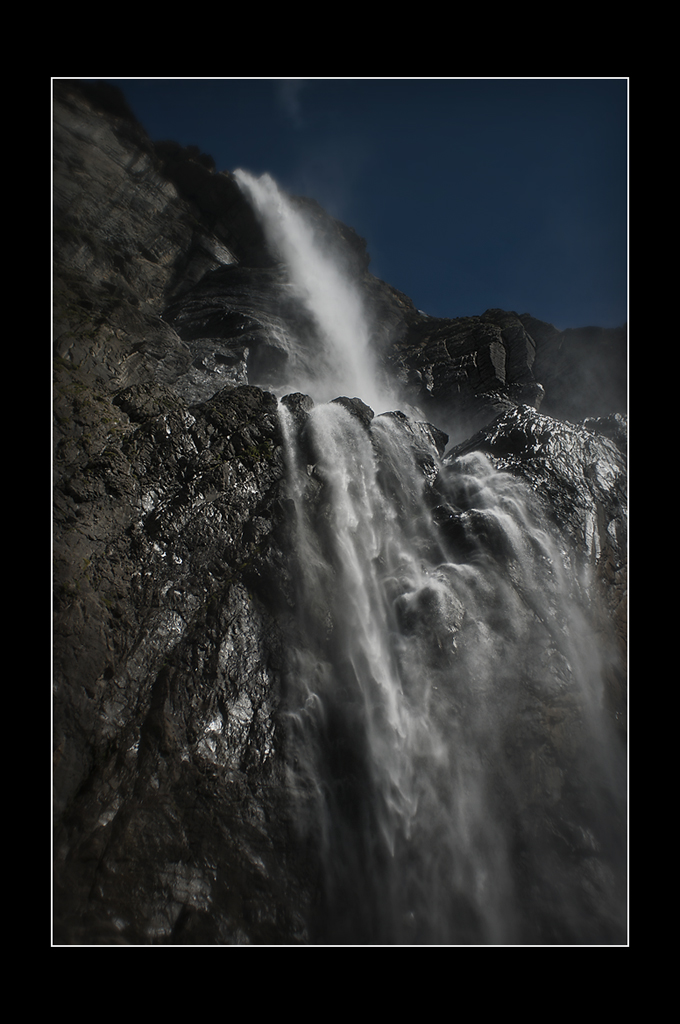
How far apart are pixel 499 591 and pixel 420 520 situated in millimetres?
2540

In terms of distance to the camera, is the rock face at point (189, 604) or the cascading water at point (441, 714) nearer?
the rock face at point (189, 604)

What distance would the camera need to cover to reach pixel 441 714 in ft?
24.0

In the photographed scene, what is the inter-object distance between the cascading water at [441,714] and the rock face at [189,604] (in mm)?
174

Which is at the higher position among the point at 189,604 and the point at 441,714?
the point at 189,604

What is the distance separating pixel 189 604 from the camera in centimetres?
691

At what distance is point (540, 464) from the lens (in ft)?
36.0

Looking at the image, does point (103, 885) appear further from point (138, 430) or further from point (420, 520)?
point (420, 520)

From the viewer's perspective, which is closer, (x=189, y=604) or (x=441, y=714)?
(x=189, y=604)

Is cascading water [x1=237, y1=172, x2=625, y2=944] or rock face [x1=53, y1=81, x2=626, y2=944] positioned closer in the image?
rock face [x1=53, y1=81, x2=626, y2=944]

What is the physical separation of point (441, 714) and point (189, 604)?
4701 millimetres

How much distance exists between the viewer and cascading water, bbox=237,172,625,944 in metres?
5.78

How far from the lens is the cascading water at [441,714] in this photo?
5781 millimetres

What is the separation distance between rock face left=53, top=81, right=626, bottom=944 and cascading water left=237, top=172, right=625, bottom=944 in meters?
0.17
